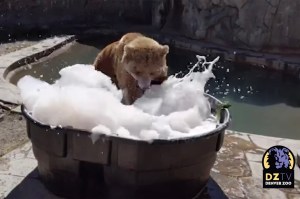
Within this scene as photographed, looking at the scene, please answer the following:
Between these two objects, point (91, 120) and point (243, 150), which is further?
point (243, 150)

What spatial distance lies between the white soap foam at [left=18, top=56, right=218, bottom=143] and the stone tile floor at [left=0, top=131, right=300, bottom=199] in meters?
0.64

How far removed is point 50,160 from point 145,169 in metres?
0.70

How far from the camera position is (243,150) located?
4074mm

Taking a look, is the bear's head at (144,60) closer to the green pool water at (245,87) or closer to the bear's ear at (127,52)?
the bear's ear at (127,52)

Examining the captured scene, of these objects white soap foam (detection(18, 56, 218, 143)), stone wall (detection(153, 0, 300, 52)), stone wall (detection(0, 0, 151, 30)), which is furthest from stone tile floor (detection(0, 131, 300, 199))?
stone wall (detection(0, 0, 151, 30))

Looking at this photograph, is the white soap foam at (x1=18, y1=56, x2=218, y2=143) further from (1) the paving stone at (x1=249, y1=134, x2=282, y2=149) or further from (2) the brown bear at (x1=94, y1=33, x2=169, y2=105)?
(1) the paving stone at (x1=249, y1=134, x2=282, y2=149)

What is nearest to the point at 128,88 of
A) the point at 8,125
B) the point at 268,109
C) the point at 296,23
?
the point at 8,125

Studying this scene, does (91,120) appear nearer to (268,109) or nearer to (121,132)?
(121,132)

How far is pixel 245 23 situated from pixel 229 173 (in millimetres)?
6046

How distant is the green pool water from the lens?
5.64m

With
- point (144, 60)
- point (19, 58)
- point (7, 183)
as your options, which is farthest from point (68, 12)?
point (7, 183)

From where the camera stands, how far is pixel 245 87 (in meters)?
7.12

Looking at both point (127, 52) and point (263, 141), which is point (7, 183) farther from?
point (263, 141)

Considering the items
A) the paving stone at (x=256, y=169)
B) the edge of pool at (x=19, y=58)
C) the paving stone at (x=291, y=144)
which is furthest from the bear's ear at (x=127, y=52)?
the edge of pool at (x=19, y=58)
